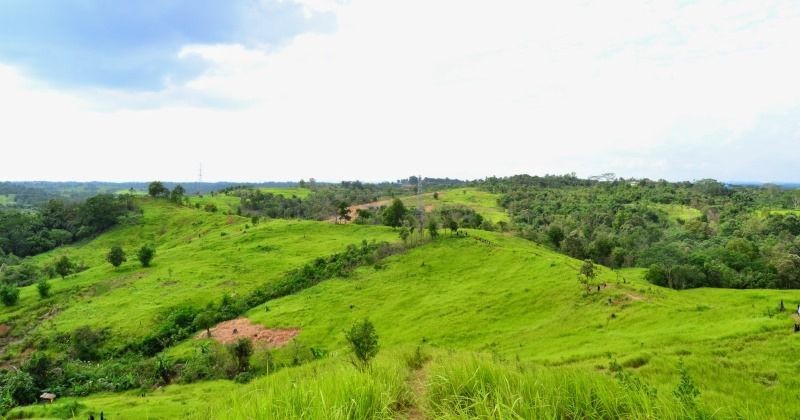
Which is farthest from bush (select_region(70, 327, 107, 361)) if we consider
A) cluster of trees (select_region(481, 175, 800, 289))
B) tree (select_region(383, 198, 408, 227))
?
cluster of trees (select_region(481, 175, 800, 289))

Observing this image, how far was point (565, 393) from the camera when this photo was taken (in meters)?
4.26

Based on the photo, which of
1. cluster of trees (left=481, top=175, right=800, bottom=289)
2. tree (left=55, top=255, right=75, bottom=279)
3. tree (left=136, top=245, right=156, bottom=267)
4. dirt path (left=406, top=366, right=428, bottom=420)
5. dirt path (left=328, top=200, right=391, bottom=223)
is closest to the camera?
dirt path (left=406, top=366, right=428, bottom=420)

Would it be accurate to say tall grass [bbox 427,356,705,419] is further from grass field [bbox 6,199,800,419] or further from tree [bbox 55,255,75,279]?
tree [bbox 55,255,75,279]

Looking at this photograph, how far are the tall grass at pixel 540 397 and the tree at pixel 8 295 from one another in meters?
65.6

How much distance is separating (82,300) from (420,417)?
6185 centimetres

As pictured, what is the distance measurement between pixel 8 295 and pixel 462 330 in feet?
170

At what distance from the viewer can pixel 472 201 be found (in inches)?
5285

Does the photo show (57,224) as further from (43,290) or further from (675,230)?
(675,230)

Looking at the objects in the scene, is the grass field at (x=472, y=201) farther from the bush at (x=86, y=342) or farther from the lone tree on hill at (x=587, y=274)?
the bush at (x=86, y=342)

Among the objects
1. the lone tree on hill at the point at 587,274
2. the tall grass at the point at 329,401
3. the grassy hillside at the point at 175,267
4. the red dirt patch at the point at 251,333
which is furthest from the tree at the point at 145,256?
the tall grass at the point at 329,401

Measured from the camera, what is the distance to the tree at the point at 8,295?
170 feet

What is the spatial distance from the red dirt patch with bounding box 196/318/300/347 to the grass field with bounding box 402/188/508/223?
241 feet

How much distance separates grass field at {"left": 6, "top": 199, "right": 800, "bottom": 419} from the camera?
171 inches

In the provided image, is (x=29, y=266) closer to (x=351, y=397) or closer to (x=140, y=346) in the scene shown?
(x=140, y=346)
